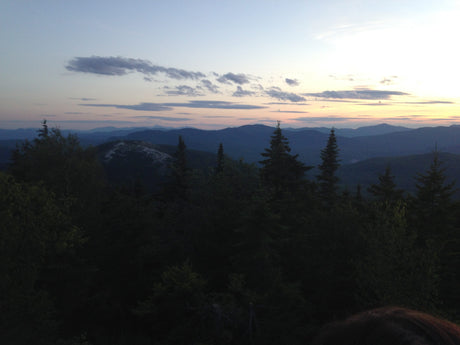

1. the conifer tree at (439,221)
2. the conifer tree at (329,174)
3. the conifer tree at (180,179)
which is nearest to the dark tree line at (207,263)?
the conifer tree at (439,221)

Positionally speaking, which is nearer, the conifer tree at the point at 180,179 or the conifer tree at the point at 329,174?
the conifer tree at the point at 180,179

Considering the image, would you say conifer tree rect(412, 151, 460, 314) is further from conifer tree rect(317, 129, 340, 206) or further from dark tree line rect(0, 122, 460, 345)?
conifer tree rect(317, 129, 340, 206)

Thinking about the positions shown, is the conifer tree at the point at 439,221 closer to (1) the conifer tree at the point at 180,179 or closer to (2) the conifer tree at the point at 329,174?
(2) the conifer tree at the point at 329,174

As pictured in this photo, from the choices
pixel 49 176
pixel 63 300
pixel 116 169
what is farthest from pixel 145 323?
pixel 116 169

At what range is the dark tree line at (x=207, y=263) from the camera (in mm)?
13844

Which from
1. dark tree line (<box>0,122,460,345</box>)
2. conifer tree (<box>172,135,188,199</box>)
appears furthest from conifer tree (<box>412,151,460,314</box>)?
conifer tree (<box>172,135,188,199</box>)

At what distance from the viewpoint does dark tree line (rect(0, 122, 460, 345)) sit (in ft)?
45.4

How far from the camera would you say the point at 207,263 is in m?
20.8

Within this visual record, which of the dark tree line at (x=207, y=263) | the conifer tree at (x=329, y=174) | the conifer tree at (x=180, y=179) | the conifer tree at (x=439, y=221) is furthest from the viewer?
Result: the conifer tree at (x=329, y=174)

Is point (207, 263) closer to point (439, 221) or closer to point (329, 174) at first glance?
point (439, 221)

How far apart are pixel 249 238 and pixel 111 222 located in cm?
1183

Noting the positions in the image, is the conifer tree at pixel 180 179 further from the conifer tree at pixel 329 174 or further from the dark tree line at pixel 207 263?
the conifer tree at pixel 329 174

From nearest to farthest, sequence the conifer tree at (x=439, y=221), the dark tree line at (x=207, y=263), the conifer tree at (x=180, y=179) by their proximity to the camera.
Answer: the dark tree line at (x=207, y=263) → the conifer tree at (x=439, y=221) → the conifer tree at (x=180, y=179)

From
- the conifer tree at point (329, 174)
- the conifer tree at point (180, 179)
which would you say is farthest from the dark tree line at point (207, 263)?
the conifer tree at point (329, 174)
